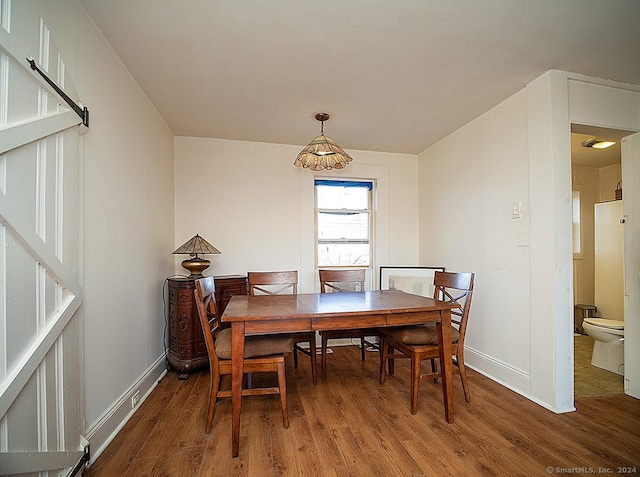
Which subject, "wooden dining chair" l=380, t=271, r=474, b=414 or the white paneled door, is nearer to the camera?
the white paneled door

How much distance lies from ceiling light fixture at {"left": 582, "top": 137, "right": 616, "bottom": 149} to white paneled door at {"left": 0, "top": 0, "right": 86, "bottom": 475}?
4.68 meters

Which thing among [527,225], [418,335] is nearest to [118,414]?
[418,335]

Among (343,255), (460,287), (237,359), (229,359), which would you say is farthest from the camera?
(343,255)

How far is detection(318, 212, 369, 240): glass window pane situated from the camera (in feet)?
13.1

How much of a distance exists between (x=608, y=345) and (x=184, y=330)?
158 inches

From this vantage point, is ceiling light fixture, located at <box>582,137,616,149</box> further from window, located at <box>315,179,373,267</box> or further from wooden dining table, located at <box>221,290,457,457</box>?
wooden dining table, located at <box>221,290,457,457</box>

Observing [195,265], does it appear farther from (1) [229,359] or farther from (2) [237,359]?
(2) [237,359]

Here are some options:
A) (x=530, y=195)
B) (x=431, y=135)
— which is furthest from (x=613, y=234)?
(x=431, y=135)

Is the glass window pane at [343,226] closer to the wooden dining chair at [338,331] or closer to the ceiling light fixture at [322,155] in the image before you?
the wooden dining chair at [338,331]

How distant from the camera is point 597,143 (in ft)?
11.3

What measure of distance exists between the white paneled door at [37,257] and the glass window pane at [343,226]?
276 centimetres

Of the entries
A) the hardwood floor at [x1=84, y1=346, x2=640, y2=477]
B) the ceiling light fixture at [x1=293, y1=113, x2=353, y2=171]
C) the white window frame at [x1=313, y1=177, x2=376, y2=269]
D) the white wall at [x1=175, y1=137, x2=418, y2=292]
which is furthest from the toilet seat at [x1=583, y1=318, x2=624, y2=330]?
the ceiling light fixture at [x1=293, y1=113, x2=353, y2=171]

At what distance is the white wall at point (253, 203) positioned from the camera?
3.48m

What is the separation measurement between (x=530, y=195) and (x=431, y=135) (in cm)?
142
